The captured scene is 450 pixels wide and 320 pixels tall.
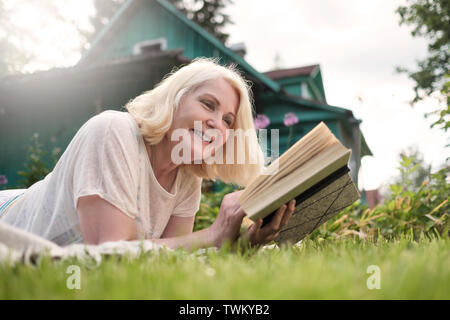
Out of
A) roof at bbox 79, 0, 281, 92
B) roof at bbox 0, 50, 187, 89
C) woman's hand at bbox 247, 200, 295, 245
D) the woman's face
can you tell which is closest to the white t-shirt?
the woman's face

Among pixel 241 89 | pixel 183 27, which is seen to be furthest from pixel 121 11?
pixel 241 89

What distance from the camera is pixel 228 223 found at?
151cm

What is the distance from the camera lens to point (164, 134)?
73.7 inches

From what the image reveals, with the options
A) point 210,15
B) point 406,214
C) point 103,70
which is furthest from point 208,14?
point 406,214

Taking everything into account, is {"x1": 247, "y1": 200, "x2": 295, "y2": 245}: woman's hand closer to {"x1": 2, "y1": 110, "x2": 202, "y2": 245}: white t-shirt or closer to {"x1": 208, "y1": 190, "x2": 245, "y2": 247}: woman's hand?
{"x1": 208, "y1": 190, "x2": 245, "y2": 247}: woman's hand

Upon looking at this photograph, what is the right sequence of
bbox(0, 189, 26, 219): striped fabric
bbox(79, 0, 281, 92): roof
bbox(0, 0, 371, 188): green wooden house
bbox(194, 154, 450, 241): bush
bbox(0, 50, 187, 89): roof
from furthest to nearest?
1. bbox(79, 0, 281, 92): roof
2. bbox(0, 0, 371, 188): green wooden house
3. bbox(0, 50, 187, 89): roof
4. bbox(194, 154, 450, 241): bush
5. bbox(0, 189, 26, 219): striped fabric

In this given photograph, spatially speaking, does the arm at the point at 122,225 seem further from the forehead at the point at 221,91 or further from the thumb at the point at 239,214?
the forehead at the point at 221,91

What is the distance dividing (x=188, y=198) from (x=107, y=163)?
0.79m

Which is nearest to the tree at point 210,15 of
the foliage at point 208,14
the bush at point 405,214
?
the foliage at point 208,14

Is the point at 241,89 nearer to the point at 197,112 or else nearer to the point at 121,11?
the point at 197,112

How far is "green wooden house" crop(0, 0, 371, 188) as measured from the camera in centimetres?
990

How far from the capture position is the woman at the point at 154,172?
1441 millimetres
